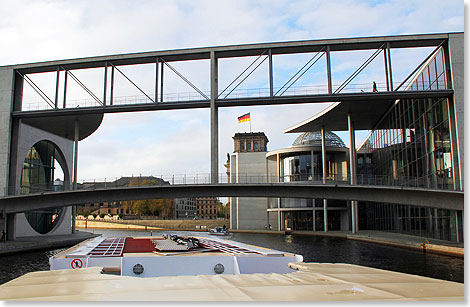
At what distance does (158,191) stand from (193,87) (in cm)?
910

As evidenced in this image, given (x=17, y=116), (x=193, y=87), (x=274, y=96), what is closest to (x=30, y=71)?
(x=17, y=116)

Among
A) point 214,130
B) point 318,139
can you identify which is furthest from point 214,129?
point 318,139

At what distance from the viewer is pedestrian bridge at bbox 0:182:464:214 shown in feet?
108

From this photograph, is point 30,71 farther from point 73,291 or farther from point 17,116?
point 73,291

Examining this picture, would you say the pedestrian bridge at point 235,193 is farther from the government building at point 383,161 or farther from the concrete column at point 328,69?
the concrete column at point 328,69

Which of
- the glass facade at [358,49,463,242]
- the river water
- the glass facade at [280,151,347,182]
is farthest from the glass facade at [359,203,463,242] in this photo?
the glass facade at [280,151,347,182]

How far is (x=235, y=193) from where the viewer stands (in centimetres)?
3450

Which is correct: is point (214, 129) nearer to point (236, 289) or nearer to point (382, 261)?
point (382, 261)

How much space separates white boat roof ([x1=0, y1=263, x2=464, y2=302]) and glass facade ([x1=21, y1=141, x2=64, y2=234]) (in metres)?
41.4

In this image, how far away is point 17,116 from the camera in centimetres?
3925

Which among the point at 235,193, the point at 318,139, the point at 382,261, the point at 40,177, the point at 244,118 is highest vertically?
the point at 244,118

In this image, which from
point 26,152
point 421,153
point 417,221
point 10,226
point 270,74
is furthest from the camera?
point 26,152

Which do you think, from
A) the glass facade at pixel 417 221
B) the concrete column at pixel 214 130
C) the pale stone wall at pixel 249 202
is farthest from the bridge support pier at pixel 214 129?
the pale stone wall at pixel 249 202

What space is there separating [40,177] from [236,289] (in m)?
48.4
